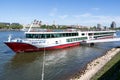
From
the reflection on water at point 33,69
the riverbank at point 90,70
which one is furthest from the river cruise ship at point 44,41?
the riverbank at point 90,70

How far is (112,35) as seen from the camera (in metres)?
102

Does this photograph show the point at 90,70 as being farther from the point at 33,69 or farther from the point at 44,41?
the point at 44,41

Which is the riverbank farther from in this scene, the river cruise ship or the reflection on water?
the river cruise ship

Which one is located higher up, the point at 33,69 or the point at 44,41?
the point at 44,41

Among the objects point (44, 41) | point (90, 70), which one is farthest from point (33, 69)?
point (44, 41)

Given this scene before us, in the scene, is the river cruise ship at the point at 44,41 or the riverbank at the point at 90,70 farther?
the river cruise ship at the point at 44,41

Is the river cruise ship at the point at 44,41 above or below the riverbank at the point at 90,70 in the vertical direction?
above

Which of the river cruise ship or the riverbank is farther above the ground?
the river cruise ship

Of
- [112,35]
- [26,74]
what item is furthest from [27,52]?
[112,35]

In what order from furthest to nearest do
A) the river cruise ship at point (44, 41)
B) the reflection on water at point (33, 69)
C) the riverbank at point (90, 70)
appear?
the river cruise ship at point (44, 41) < the reflection on water at point (33, 69) < the riverbank at point (90, 70)

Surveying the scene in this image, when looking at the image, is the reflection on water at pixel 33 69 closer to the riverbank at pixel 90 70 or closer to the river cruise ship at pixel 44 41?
the riverbank at pixel 90 70

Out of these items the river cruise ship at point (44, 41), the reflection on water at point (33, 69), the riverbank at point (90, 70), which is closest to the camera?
the riverbank at point (90, 70)

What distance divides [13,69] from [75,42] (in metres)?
35.0

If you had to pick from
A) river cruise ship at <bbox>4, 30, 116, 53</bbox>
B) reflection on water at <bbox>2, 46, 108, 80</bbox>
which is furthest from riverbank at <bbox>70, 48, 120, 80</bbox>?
river cruise ship at <bbox>4, 30, 116, 53</bbox>
